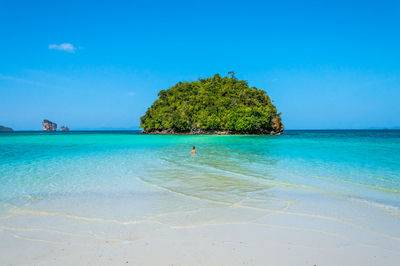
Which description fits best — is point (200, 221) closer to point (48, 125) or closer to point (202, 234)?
point (202, 234)

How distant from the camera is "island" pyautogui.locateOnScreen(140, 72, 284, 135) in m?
57.9

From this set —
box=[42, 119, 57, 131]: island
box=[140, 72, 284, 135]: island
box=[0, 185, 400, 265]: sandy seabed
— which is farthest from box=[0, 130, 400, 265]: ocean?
box=[42, 119, 57, 131]: island

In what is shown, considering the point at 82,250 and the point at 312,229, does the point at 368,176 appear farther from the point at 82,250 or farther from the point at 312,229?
the point at 82,250

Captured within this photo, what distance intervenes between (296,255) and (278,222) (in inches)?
43.4

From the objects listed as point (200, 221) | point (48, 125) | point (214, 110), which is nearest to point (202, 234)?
point (200, 221)

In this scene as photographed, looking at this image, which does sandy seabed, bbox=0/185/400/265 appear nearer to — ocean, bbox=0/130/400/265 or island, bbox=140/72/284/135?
ocean, bbox=0/130/400/265

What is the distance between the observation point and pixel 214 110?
62.2 m

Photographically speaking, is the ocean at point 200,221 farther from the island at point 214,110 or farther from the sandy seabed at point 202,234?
the island at point 214,110

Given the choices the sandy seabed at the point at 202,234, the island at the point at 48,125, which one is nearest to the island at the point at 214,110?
the sandy seabed at the point at 202,234

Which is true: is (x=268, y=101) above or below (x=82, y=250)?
above

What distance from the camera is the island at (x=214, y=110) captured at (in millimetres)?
57875

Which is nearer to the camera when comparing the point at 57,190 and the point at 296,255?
the point at 296,255

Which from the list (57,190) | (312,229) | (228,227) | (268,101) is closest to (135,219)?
(228,227)

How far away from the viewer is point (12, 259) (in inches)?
108
